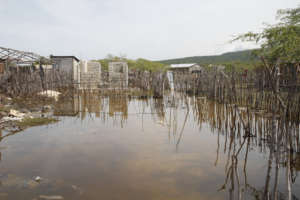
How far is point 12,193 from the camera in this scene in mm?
1814

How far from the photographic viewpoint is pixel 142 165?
2.41 meters

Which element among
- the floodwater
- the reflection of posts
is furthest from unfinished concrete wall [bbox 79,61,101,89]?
the floodwater

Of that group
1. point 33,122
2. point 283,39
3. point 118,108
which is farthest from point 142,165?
point 283,39

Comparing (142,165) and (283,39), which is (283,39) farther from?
(142,165)

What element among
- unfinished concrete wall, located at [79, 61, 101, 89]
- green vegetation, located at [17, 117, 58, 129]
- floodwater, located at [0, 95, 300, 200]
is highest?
unfinished concrete wall, located at [79, 61, 101, 89]

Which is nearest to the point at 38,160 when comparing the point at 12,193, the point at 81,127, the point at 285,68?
the point at 12,193

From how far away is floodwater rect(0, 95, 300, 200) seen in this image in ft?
6.03

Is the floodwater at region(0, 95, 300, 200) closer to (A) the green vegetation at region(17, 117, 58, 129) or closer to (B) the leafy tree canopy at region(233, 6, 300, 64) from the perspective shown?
(A) the green vegetation at region(17, 117, 58, 129)

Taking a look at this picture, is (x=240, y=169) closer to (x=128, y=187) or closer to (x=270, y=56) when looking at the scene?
(x=128, y=187)

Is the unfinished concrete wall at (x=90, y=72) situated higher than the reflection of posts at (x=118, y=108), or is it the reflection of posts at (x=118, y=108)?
the unfinished concrete wall at (x=90, y=72)

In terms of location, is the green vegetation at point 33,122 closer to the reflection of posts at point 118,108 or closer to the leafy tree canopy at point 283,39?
the reflection of posts at point 118,108

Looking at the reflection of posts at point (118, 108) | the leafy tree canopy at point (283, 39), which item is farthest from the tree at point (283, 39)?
the reflection of posts at point (118, 108)

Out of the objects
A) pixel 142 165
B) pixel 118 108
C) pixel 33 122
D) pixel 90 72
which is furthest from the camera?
pixel 90 72

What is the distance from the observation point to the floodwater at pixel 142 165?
72.3 inches
